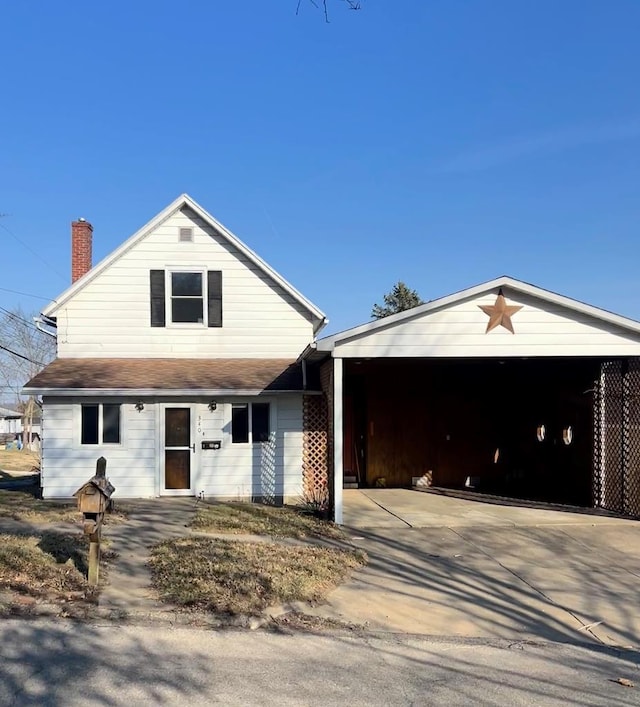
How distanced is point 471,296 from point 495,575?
15.6 feet

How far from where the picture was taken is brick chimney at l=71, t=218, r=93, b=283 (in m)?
16.5

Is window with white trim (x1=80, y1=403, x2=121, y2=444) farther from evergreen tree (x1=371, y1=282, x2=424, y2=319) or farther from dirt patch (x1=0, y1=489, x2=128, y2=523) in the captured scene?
evergreen tree (x1=371, y1=282, x2=424, y2=319)

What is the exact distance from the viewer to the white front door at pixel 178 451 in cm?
1389

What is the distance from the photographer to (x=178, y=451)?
45.7ft

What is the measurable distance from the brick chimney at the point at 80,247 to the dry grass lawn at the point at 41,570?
9.03 metres

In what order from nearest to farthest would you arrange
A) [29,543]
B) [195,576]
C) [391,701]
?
[391,701], [195,576], [29,543]

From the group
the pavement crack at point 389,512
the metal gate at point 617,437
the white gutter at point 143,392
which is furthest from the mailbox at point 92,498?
the metal gate at point 617,437

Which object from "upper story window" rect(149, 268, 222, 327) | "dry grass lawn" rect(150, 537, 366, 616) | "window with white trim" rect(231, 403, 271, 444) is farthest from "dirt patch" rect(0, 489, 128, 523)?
"upper story window" rect(149, 268, 222, 327)

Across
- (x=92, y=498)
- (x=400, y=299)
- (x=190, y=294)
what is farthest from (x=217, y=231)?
(x=400, y=299)

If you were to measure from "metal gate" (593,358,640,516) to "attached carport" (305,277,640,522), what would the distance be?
0.07 feet

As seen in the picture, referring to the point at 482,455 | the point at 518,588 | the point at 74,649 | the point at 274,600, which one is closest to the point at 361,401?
the point at 482,455

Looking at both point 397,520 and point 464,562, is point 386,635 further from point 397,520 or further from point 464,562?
point 397,520

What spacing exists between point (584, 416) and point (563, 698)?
9.92m

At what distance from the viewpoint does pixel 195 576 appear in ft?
23.8
